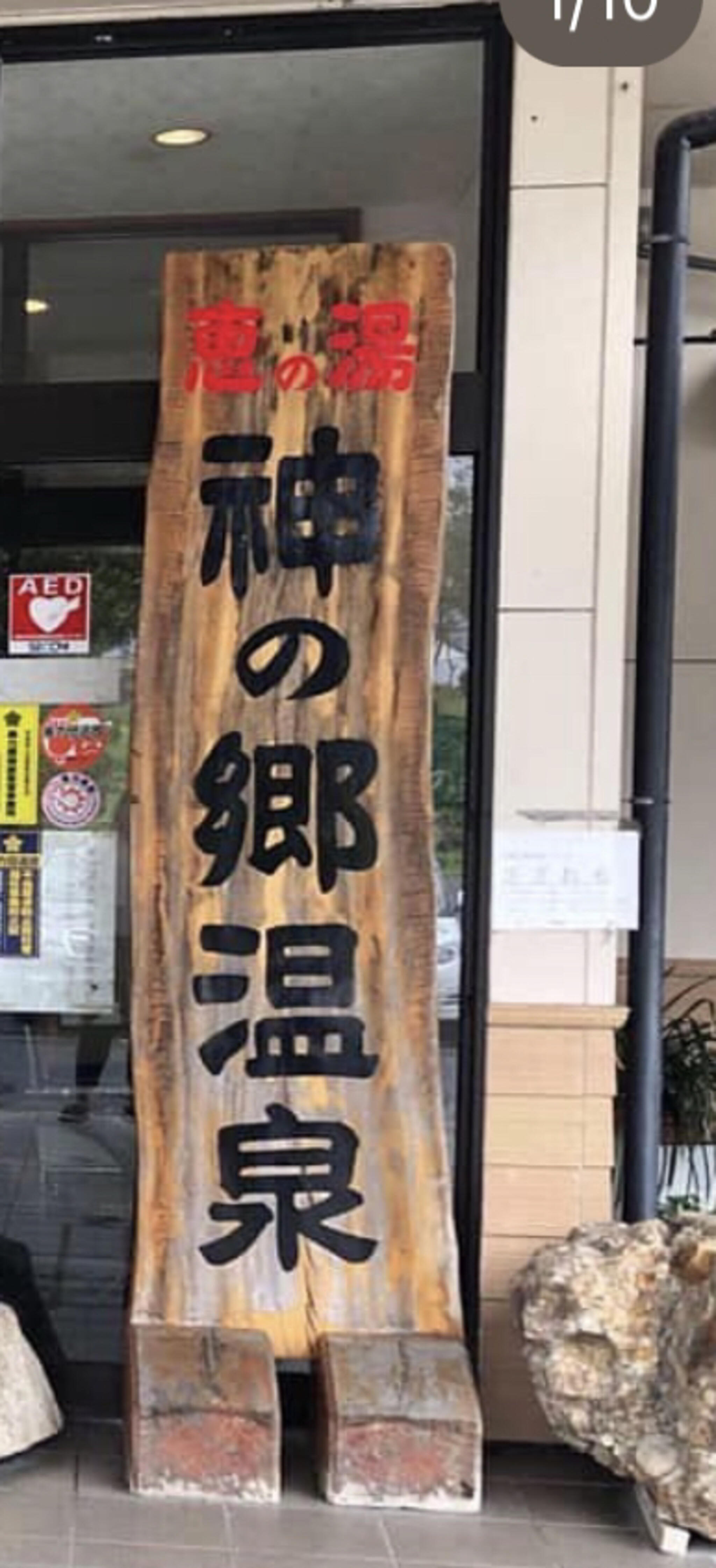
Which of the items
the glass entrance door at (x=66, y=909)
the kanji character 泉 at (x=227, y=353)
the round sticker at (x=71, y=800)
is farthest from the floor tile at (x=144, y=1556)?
the kanji character 泉 at (x=227, y=353)

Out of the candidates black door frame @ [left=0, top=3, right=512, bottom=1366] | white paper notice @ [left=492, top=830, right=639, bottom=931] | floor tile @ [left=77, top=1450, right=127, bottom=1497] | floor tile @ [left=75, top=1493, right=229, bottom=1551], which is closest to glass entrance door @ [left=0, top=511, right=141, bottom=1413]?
black door frame @ [left=0, top=3, right=512, bottom=1366]

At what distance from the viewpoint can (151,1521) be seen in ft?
10.6

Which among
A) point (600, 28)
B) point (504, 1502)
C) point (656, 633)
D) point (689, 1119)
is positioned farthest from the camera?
point (689, 1119)

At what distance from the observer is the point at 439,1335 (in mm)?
3559

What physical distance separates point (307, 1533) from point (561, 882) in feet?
5.04

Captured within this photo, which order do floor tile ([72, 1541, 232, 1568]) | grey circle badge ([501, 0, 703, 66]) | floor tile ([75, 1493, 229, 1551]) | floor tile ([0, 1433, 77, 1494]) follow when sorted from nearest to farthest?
grey circle badge ([501, 0, 703, 66]), floor tile ([72, 1541, 232, 1568]), floor tile ([75, 1493, 229, 1551]), floor tile ([0, 1433, 77, 1494])

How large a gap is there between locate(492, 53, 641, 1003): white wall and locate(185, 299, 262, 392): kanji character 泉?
0.62 meters

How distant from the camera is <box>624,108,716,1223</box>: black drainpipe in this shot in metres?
3.79

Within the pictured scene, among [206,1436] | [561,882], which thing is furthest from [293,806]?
[206,1436]

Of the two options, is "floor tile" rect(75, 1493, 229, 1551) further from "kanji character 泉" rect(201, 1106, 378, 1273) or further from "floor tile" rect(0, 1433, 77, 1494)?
"kanji character 泉" rect(201, 1106, 378, 1273)

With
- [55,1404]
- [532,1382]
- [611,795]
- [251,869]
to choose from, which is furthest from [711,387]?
[55,1404]

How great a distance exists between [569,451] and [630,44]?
97 centimetres

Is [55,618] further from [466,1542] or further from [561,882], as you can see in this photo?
[466,1542]

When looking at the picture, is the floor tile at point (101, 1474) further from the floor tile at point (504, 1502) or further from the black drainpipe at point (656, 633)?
the black drainpipe at point (656, 633)
